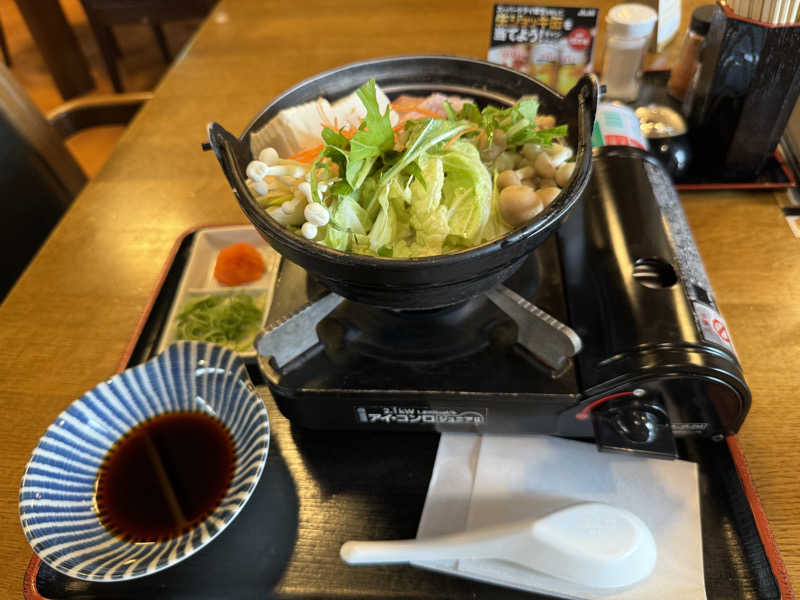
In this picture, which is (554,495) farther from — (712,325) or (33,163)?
(33,163)

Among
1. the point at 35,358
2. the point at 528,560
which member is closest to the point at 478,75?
the point at 528,560

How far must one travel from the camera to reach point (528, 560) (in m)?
0.87

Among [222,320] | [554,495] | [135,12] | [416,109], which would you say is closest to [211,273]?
[222,320]

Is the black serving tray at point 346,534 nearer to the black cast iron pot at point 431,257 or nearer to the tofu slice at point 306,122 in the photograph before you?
the black cast iron pot at point 431,257

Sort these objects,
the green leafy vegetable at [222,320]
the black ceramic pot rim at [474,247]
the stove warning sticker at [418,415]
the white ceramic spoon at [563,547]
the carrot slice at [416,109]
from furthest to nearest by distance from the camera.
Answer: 1. the green leafy vegetable at [222,320]
2. the carrot slice at [416,109]
3. the stove warning sticker at [418,415]
4. the white ceramic spoon at [563,547]
5. the black ceramic pot rim at [474,247]

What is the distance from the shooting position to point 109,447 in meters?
1.08

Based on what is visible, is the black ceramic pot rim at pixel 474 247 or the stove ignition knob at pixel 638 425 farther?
the stove ignition knob at pixel 638 425

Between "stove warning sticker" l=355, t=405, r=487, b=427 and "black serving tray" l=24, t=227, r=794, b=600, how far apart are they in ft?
0.22

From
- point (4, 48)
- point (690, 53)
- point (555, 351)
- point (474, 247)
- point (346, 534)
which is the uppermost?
point (474, 247)

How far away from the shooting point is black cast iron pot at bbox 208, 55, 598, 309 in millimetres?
754

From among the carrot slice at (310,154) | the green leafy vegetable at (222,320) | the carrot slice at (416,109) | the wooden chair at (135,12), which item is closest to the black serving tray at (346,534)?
the green leafy vegetable at (222,320)

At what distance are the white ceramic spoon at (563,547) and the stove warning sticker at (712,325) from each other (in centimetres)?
32

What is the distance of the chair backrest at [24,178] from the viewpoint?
1824 mm

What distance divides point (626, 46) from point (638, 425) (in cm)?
118
